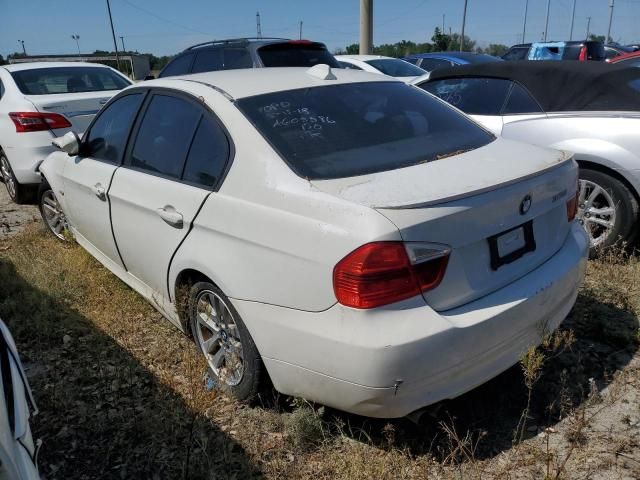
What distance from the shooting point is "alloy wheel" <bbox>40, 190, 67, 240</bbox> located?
16.4 ft

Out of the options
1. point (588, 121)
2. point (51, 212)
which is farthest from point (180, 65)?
point (588, 121)

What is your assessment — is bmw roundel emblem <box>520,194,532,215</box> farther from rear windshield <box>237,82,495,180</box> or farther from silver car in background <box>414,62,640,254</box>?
silver car in background <box>414,62,640,254</box>

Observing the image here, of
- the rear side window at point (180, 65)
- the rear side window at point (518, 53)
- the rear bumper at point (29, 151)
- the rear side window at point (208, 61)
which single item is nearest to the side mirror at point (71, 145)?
the rear bumper at point (29, 151)

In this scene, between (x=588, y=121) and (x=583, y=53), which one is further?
(x=583, y=53)

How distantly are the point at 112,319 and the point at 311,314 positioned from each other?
207 cm

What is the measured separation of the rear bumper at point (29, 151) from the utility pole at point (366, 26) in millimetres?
9456

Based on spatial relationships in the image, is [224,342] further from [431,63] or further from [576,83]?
[431,63]

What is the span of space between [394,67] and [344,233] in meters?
10.0

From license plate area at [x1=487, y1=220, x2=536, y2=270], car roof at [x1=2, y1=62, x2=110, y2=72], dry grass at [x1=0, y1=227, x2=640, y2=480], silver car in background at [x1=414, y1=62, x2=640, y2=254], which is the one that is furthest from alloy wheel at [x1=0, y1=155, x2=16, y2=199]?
license plate area at [x1=487, y1=220, x2=536, y2=270]

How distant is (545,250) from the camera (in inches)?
98.8

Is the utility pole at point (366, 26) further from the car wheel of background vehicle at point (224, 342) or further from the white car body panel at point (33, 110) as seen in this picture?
the car wheel of background vehicle at point (224, 342)

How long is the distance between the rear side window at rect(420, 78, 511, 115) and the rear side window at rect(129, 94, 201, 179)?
280cm

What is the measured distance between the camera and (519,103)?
15.0 ft

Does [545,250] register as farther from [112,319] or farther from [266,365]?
[112,319]
